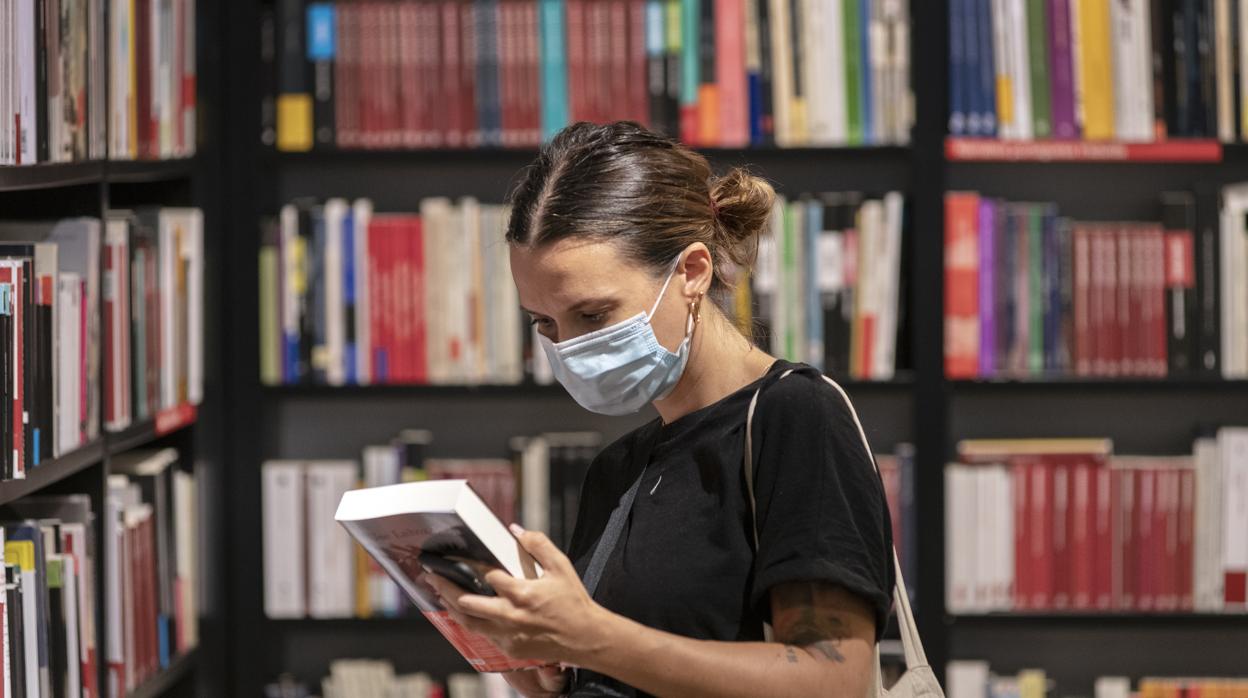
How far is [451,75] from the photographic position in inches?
111

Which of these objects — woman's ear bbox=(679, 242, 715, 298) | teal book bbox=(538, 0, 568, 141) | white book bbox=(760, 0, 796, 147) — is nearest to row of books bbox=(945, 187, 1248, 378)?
white book bbox=(760, 0, 796, 147)

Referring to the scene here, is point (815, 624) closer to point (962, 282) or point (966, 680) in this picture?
point (962, 282)

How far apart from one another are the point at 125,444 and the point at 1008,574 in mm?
1699

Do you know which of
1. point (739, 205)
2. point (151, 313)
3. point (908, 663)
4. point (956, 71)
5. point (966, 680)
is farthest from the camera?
point (966, 680)

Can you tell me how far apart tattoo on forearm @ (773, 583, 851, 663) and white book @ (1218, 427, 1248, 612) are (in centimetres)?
188

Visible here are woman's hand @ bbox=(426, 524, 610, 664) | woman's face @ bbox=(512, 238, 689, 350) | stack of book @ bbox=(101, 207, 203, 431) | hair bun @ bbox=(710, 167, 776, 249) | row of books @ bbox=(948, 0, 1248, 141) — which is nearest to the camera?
woman's hand @ bbox=(426, 524, 610, 664)

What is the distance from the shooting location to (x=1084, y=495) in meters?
2.81

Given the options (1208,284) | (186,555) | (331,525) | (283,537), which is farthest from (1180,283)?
(186,555)

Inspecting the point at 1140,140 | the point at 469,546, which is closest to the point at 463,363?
the point at 1140,140

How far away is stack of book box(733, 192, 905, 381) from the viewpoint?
279 centimetres

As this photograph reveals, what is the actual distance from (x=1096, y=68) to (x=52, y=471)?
6.71 ft

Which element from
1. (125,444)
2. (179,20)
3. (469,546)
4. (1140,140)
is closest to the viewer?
(469,546)

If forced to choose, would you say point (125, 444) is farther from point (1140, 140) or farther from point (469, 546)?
point (1140, 140)

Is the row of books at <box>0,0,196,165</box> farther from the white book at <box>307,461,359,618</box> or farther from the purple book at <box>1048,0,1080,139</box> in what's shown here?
the purple book at <box>1048,0,1080,139</box>
